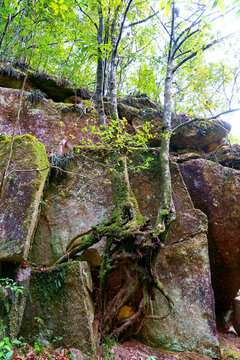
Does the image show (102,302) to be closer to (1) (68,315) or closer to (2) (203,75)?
(1) (68,315)

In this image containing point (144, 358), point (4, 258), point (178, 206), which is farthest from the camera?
point (178, 206)

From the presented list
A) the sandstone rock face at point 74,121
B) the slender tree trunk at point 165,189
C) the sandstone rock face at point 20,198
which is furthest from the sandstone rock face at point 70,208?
the slender tree trunk at point 165,189

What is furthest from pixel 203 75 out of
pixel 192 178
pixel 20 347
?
pixel 20 347

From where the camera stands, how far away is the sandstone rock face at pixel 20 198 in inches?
155

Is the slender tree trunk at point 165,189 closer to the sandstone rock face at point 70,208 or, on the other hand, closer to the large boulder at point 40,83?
the sandstone rock face at point 70,208

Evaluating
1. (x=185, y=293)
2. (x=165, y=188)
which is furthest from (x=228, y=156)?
(x=185, y=293)

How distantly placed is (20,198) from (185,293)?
4.08 m

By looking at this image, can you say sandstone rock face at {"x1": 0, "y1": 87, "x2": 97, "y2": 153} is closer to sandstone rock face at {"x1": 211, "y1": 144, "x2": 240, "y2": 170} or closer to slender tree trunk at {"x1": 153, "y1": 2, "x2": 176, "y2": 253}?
slender tree trunk at {"x1": 153, "y1": 2, "x2": 176, "y2": 253}

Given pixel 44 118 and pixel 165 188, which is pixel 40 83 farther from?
pixel 165 188

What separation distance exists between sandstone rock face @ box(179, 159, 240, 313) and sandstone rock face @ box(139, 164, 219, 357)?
34.1 inches

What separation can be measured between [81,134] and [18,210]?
13.0 ft

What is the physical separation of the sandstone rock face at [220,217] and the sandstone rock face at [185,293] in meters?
0.87

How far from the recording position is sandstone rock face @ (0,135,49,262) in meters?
3.94

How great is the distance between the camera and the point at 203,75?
9.32m
